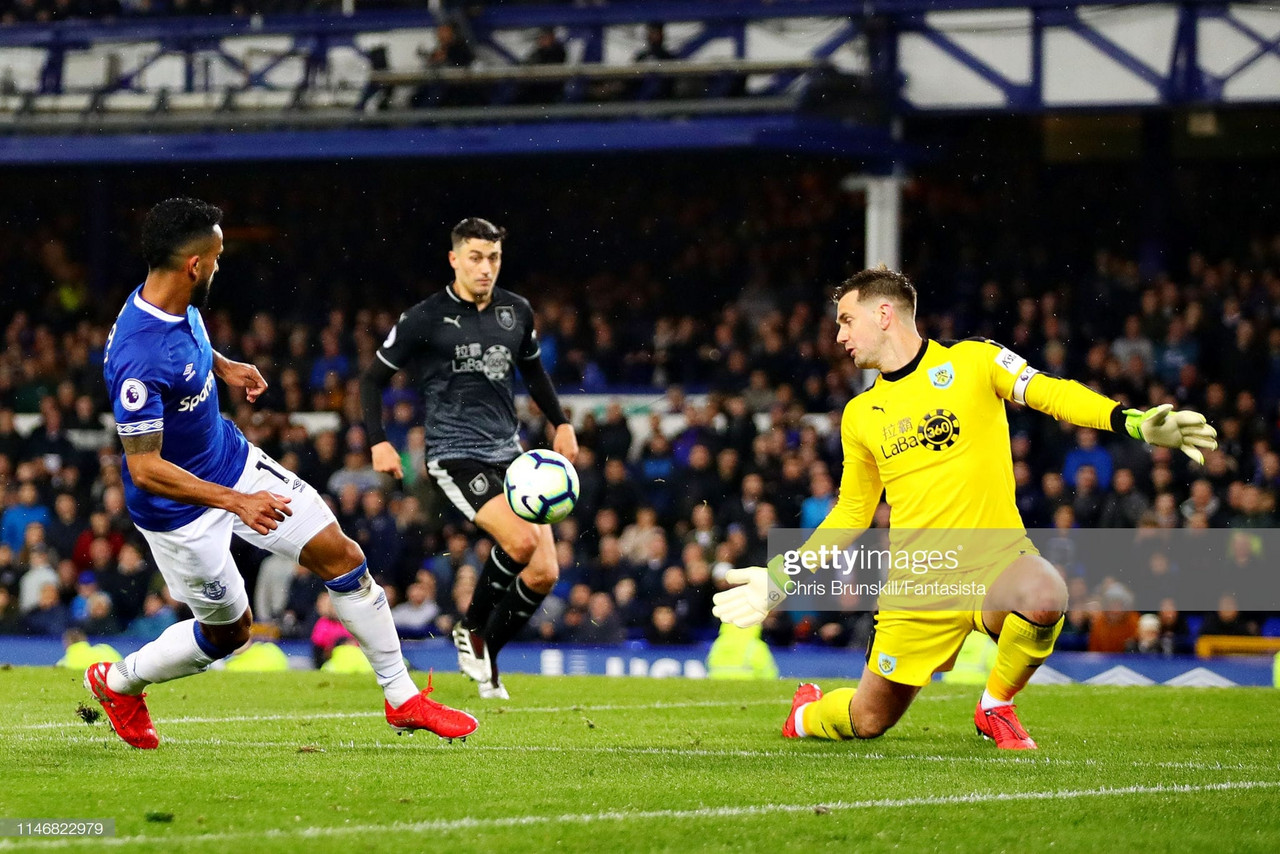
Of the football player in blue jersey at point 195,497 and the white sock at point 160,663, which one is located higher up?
the football player in blue jersey at point 195,497

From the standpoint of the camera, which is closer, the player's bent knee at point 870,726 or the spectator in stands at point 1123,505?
the player's bent knee at point 870,726

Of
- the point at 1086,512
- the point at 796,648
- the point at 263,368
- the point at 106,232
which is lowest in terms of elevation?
the point at 796,648

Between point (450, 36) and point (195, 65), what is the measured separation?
338 cm

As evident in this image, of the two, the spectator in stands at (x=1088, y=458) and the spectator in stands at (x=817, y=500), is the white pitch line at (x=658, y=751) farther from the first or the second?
the spectator in stands at (x=1088, y=458)

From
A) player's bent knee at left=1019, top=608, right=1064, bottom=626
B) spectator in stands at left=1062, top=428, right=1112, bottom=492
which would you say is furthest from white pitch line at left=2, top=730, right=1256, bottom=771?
spectator in stands at left=1062, top=428, right=1112, bottom=492

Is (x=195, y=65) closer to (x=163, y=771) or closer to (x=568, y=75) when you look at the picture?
(x=568, y=75)

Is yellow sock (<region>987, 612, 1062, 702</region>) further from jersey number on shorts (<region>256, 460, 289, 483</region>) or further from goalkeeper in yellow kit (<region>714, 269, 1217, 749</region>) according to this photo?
jersey number on shorts (<region>256, 460, 289, 483</region>)

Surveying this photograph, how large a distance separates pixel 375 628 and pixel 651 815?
77.1 inches

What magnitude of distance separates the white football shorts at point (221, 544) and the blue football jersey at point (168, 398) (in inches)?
2.3

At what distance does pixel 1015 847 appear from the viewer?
5473 millimetres

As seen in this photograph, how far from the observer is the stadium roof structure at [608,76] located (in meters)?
18.6

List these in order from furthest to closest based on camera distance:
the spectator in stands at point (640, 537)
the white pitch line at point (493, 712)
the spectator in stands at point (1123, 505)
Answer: the spectator in stands at point (640, 537)
the spectator in stands at point (1123, 505)
the white pitch line at point (493, 712)

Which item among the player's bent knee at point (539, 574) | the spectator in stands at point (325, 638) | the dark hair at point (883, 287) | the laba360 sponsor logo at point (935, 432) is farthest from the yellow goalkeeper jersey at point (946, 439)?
the spectator in stands at point (325, 638)

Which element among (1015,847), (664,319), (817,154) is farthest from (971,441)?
(664,319)
